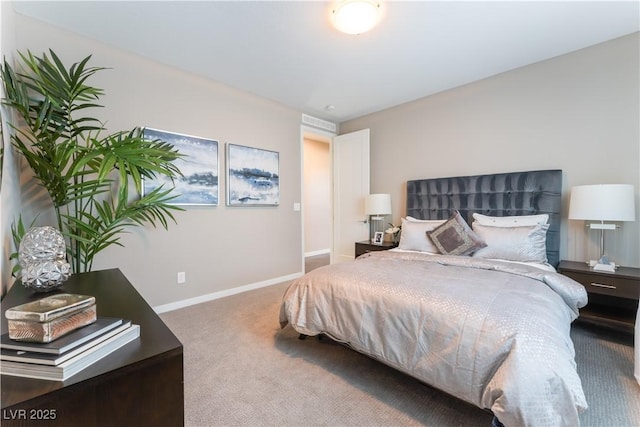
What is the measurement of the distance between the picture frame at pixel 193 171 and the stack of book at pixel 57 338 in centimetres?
224

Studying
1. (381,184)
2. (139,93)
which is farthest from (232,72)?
(381,184)

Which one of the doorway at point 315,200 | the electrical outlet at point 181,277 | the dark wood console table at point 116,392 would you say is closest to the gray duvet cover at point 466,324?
the dark wood console table at point 116,392

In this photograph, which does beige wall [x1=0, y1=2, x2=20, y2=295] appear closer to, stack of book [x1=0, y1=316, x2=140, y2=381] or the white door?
stack of book [x1=0, y1=316, x2=140, y2=381]

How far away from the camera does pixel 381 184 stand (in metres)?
4.27

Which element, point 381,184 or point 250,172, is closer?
point 250,172

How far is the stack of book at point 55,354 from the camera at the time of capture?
0.61 meters

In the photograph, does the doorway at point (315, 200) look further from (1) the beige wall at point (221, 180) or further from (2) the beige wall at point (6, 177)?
(2) the beige wall at point (6, 177)

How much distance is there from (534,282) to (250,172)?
3.13 meters

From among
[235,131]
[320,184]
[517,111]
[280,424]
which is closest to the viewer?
[280,424]

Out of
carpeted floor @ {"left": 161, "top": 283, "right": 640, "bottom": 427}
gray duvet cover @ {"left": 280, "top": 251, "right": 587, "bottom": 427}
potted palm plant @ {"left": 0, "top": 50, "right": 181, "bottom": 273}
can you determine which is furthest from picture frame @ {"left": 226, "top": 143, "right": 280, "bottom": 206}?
gray duvet cover @ {"left": 280, "top": 251, "right": 587, "bottom": 427}

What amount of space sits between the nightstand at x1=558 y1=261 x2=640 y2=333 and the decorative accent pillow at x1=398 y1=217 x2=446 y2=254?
110cm

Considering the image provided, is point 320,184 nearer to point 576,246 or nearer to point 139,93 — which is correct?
point 139,93

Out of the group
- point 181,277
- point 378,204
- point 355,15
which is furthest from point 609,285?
point 181,277

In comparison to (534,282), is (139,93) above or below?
above
